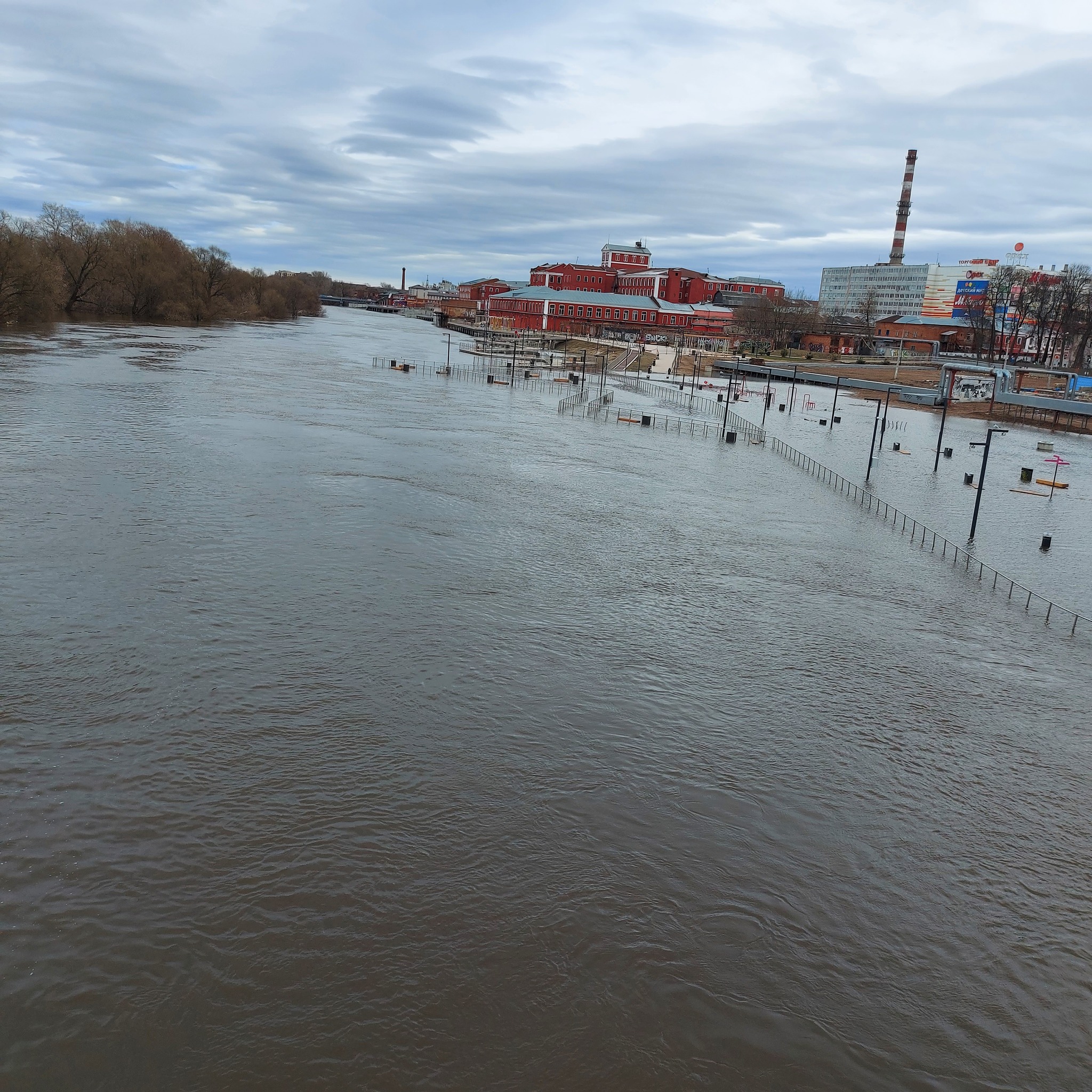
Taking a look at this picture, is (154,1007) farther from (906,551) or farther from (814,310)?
(814,310)

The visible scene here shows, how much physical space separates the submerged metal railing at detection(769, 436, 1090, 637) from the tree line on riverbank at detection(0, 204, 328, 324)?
63.2 metres

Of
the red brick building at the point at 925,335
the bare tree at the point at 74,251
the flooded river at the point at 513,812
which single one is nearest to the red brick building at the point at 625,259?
the red brick building at the point at 925,335

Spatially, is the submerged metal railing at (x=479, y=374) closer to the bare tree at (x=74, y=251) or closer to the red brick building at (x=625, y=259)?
the bare tree at (x=74, y=251)

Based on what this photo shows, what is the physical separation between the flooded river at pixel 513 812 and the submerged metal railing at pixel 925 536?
4.51 ft

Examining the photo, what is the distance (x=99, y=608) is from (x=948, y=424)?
72.5 m

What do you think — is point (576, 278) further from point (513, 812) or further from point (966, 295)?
point (513, 812)

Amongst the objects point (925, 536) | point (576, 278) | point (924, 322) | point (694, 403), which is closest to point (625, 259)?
point (576, 278)

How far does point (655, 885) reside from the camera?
12219 millimetres

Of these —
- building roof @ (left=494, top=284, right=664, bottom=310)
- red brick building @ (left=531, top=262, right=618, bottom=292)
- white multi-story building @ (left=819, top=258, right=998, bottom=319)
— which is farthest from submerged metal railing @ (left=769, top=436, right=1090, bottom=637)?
white multi-story building @ (left=819, top=258, right=998, bottom=319)

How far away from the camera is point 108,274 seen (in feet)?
316

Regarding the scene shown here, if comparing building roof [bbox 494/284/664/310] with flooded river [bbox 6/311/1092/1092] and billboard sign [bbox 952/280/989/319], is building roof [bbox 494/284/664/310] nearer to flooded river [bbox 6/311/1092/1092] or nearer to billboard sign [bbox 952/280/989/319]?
billboard sign [bbox 952/280/989/319]

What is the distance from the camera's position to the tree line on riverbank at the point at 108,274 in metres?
74.6

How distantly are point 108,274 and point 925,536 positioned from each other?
9242cm

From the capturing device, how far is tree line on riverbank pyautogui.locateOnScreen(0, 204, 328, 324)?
7462 cm
